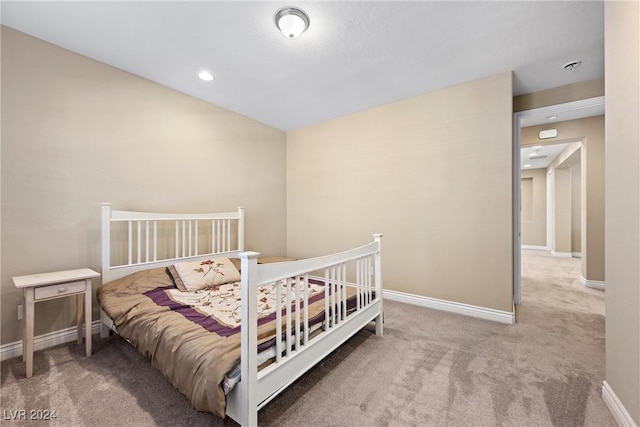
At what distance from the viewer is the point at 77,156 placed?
7.44 ft

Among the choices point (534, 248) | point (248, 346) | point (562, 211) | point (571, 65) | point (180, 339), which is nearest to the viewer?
point (248, 346)

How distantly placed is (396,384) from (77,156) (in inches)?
125

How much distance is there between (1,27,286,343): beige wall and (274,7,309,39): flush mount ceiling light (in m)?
1.77

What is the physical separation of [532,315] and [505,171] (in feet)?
5.25

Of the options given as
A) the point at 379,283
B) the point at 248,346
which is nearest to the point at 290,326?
the point at 248,346

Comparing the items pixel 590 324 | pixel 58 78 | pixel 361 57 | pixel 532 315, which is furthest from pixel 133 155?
pixel 590 324

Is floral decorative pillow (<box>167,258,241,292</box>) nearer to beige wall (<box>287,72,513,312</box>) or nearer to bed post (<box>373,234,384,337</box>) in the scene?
bed post (<box>373,234,384,337</box>)

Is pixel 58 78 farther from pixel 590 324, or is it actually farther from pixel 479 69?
pixel 590 324

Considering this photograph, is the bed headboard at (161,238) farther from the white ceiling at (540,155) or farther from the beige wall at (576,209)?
the beige wall at (576,209)

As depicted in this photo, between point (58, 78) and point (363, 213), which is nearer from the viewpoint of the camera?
point (58, 78)

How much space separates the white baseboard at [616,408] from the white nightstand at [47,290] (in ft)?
11.0

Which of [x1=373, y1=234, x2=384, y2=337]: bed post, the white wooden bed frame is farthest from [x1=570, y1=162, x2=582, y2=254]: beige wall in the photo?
[x1=373, y1=234, x2=384, y2=337]: bed post

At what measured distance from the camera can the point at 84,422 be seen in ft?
4.41

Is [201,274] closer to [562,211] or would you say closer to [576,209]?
[576,209]
